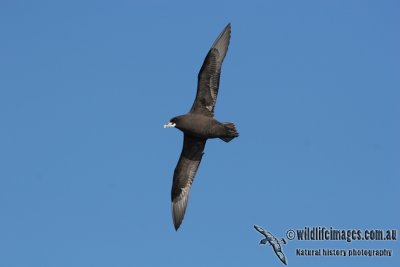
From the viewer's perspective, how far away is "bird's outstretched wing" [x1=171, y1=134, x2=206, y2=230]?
20766 millimetres

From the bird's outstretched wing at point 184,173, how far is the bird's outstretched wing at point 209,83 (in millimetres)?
990

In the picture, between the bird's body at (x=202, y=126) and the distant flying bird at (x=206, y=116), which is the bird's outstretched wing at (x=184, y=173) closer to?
the distant flying bird at (x=206, y=116)

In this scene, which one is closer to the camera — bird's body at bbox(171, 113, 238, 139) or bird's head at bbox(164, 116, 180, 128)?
bird's body at bbox(171, 113, 238, 139)

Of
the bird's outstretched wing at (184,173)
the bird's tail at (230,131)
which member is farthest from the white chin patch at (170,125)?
the bird's tail at (230,131)

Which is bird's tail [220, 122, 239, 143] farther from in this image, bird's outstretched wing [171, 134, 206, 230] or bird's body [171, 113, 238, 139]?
bird's outstretched wing [171, 134, 206, 230]

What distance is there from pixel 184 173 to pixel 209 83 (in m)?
2.72

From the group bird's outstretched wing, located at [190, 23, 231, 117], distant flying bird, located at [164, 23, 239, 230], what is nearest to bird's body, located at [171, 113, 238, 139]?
distant flying bird, located at [164, 23, 239, 230]

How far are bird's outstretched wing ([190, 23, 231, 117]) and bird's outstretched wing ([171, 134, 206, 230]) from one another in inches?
39.0

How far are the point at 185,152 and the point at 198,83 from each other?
81.3 inches

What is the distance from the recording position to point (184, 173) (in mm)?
21250

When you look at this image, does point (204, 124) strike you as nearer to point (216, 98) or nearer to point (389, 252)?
point (216, 98)

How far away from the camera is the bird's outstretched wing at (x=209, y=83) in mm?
19766

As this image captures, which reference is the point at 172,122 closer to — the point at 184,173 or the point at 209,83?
the point at 209,83

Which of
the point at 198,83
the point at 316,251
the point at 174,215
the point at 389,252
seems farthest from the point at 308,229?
the point at 198,83
